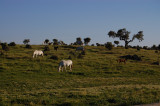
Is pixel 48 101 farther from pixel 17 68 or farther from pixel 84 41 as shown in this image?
pixel 84 41

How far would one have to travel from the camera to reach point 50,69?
3044 centimetres

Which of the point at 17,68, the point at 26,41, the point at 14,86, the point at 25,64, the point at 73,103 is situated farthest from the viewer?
the point at 26,41

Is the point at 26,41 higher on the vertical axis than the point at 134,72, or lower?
higher

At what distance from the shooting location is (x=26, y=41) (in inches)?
3204

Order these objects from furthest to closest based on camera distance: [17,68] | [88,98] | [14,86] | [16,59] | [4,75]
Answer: [16,59] → [17,68] → [4,75] → [14,86] → [88,98]

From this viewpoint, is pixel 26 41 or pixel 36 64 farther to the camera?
pixel 26 41

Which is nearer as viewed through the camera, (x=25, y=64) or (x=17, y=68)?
(x=17, y=68)

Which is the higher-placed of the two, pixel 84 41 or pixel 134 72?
pixel 84 41

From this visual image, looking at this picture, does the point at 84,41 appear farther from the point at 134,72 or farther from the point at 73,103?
the point at 73,103

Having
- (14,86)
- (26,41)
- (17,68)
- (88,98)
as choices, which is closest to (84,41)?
(26,41)

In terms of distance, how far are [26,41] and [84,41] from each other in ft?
69.8

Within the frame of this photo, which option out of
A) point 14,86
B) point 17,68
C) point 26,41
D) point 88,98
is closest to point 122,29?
point 26,41

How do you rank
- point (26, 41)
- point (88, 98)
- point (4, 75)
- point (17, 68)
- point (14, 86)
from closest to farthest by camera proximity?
point (88, 98), point (14, 86), point (4, 75), point (17, 68), point (26, 41)

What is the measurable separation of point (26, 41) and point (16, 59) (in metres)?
46.3
